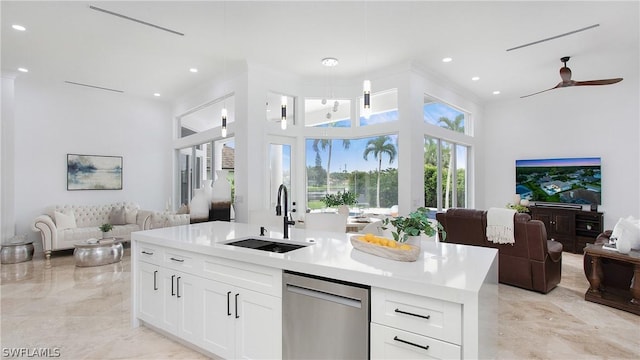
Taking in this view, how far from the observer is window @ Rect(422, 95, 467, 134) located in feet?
18.9

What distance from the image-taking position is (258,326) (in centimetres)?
195

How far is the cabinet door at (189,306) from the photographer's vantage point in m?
2.26

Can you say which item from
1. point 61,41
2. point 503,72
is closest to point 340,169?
point 503,72

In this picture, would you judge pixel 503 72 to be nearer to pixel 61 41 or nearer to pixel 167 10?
pixel 167 10

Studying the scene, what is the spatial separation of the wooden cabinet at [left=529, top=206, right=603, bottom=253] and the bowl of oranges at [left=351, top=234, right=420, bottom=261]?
19.0ft

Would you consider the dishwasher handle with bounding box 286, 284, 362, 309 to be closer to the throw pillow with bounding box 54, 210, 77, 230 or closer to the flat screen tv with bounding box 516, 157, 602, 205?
the throw pillow with bounding box 54, 210, 77, 230

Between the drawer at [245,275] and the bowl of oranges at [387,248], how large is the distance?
0.52 meters

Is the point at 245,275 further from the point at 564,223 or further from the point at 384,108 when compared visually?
the point at 564,223

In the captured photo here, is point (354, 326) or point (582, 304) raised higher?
point (354, 326)

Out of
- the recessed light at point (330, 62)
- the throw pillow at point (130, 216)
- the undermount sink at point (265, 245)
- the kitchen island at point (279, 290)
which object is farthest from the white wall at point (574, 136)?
the throw pillow at point (130, 216)

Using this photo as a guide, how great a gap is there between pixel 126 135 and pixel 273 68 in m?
4.12

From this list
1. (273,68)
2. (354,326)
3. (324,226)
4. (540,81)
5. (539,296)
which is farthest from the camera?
(540,81)

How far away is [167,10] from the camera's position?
11.5 ft

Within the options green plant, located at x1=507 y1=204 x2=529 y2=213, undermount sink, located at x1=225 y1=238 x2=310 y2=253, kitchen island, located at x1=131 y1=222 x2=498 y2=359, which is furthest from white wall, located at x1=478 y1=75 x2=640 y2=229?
undermount sink, located at x1=225 y1=238 x2=310 y2=253
